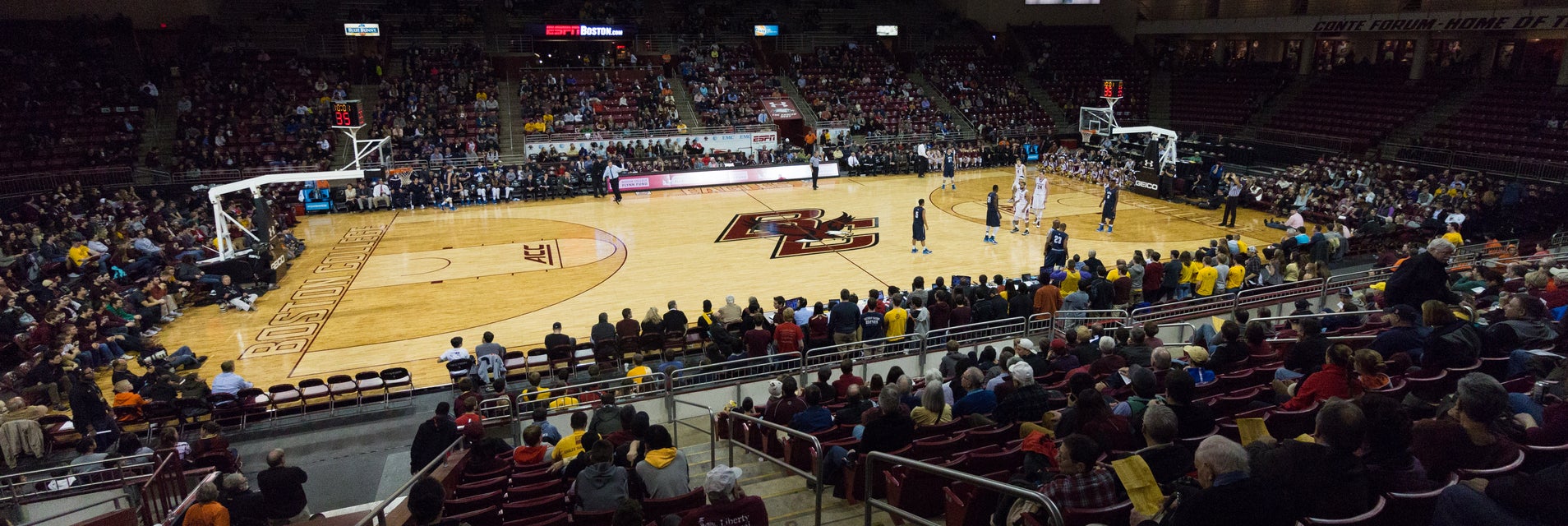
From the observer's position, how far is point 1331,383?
19.7 feet

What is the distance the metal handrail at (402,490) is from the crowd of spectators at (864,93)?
100 feet

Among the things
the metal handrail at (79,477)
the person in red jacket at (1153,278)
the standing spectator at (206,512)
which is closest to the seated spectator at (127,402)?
the metal handrail at (79,477)

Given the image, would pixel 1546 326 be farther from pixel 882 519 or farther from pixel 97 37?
pixel 97 37

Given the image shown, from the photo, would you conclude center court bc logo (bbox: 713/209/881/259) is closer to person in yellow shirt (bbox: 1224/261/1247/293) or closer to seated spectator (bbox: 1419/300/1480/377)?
person in yellow shirt (bbox: 1224/261/1247/293)

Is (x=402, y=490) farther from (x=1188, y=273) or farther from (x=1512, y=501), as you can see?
(x=1188, y=273)

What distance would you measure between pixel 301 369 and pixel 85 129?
22.1 meters

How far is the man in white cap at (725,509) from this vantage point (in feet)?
16.8

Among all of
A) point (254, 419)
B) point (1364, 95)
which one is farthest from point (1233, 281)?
point (1364, 95)

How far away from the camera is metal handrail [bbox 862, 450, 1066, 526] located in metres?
4.04

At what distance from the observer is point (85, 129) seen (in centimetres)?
2800

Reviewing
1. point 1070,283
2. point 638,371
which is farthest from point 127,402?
point 1070,283

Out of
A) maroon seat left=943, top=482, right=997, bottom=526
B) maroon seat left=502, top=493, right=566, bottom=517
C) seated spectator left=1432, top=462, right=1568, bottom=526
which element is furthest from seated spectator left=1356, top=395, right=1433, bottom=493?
maroon seat left=502, top=493, right=566, bottom=517

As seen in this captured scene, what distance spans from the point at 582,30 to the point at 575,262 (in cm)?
2023

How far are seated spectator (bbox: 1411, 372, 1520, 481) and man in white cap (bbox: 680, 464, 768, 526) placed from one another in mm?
3670
